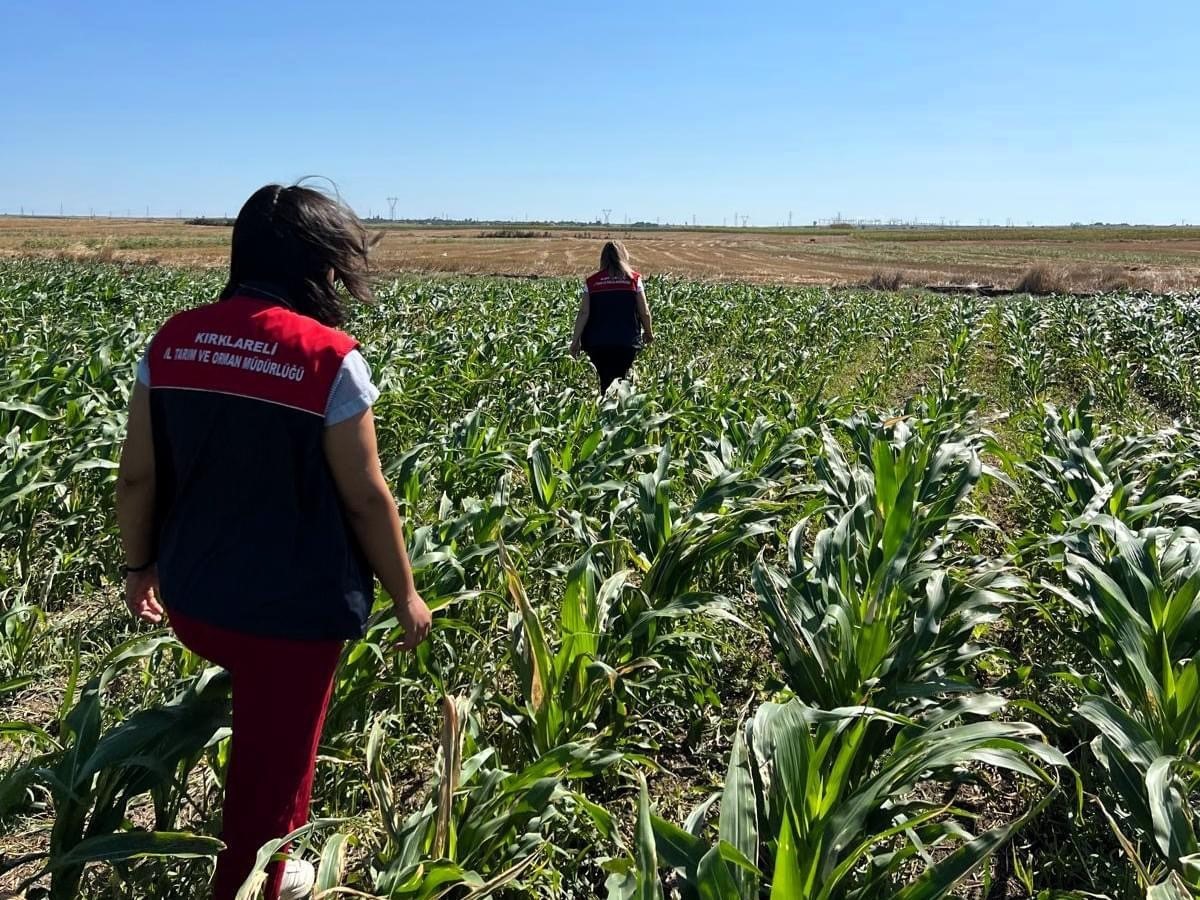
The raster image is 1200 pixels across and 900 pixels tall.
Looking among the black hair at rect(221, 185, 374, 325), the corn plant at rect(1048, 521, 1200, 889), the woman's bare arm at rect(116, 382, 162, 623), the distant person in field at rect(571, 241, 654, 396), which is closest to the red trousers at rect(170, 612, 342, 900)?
→ the woman's bare arm at rect(116, 382, 162, 623)

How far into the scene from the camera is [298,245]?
1.66 metres

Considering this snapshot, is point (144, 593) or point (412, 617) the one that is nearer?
point (412, 617)

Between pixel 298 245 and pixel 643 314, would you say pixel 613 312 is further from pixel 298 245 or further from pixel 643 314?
pixel 298 245

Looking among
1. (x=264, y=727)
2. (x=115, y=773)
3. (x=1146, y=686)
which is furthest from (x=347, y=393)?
(x=1146, y=686)

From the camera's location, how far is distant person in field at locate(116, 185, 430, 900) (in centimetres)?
160

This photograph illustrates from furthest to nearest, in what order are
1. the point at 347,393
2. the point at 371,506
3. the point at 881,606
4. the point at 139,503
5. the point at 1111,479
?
1. the point at 1111,479
2. the point at 881,606
3. the point at 139,503
4. the point at 371,506
5. the point at 347,393

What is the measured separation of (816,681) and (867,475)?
158 centimetres

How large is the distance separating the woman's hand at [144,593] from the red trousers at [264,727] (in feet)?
0.81

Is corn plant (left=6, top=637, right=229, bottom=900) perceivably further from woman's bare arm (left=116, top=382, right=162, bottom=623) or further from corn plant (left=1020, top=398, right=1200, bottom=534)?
corn plant (left=1020, top=398, right=1200, bottom=534)

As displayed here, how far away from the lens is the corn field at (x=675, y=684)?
1.82 meters

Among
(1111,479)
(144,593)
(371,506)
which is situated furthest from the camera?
(1111,479)

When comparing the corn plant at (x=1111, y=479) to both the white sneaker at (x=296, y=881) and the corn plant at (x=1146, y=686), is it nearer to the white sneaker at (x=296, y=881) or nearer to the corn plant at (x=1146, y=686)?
the corn plant at (x=1146, y=686)

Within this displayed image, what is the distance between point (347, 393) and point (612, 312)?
4898mm

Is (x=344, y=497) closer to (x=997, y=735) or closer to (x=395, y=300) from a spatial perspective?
(x=997, y=735)
